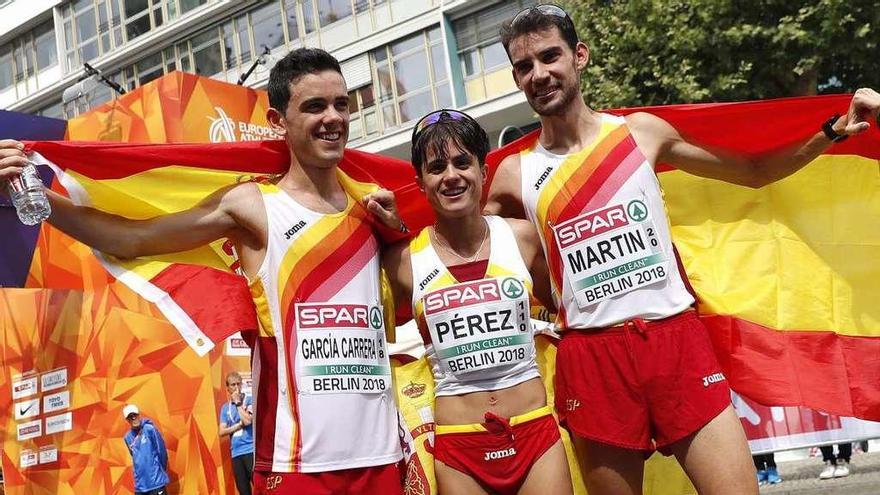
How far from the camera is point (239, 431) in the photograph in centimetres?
1259

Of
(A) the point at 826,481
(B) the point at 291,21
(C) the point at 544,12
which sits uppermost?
(B) the point at 291,21

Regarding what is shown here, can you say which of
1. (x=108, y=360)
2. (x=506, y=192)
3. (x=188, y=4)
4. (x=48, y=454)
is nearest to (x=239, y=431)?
(x=108, y=360)

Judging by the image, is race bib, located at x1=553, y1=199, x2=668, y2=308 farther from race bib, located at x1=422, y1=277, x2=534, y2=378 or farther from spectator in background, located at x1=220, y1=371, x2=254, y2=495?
spectator in background, located at x1=220, y1=371, x2=254, y2=495

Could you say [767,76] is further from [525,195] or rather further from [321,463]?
[321,463]

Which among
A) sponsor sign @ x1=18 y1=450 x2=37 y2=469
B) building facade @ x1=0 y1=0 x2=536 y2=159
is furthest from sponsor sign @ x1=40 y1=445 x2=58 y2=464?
building facade @ x1=0 y1=0 x2=536 y2=159

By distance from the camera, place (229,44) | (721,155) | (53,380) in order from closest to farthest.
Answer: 1. (721,155)
2. (53,380)
3. (229,44)

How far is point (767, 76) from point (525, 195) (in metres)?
10.8

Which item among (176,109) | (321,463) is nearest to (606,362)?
(321,463)

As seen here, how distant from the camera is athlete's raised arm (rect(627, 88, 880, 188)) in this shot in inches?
197

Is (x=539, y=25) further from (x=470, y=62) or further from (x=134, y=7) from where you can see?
(x=134, y=7)

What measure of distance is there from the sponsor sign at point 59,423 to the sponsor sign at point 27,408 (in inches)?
13.2

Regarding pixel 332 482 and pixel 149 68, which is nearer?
pixel 332 482

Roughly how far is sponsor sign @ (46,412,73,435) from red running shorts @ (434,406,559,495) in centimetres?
1148

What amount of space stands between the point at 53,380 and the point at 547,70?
1205 cm
